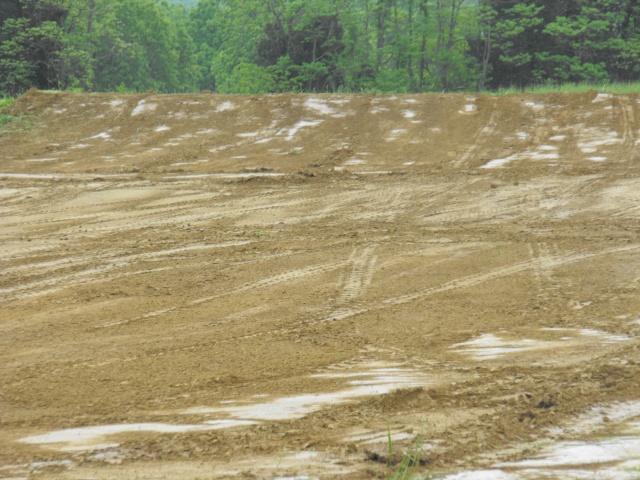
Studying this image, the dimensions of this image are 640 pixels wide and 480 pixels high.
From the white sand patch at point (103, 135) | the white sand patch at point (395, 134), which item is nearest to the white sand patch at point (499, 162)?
the white sand patch at point (395, 134)

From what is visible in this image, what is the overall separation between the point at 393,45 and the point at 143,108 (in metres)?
19.7

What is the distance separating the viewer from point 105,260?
23.7 ft

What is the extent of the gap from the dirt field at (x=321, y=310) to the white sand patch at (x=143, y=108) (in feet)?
13.0

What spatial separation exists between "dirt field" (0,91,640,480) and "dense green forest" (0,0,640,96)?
1826cm

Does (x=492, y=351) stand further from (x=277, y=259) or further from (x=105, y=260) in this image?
(x=105, y=260)

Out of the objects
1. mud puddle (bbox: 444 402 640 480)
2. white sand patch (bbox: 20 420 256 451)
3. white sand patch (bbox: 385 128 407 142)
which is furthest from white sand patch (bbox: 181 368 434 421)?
white sand patch (bbox: 385 128 407 142)

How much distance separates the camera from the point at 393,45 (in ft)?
111

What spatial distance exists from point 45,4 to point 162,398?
32.3 metres

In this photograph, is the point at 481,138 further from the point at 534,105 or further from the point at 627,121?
the point at 627,121

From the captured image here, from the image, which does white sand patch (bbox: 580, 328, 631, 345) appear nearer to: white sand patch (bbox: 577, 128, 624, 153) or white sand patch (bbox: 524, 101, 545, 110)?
white sand patch (bbox: 577, 128, 624, 153)

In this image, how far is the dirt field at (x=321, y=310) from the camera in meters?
3.52

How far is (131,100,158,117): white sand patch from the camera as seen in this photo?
1694 cm

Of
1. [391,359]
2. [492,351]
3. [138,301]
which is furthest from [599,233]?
[138,301]

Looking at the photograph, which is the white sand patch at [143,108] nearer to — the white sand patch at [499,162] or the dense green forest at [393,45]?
the white sand patch at [499,162]
